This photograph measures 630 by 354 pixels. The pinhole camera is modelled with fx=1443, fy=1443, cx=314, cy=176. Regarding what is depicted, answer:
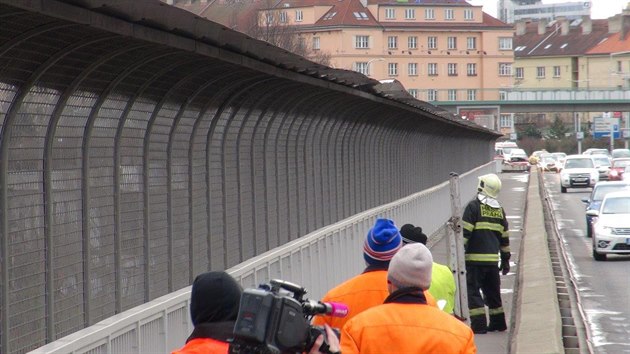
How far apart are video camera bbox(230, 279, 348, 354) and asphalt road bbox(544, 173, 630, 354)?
10.4 metres

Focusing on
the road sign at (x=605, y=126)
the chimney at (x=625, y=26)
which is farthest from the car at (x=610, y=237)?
the chimney at (x=625, y=26)

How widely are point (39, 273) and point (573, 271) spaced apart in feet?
57.2

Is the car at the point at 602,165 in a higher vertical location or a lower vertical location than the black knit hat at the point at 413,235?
lower

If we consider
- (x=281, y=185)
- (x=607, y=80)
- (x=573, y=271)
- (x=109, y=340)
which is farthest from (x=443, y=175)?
(x=607, y=80)

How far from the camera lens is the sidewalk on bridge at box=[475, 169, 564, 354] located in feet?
40.4

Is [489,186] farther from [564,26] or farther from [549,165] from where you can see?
[564,26]

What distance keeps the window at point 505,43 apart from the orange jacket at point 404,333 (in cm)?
12631

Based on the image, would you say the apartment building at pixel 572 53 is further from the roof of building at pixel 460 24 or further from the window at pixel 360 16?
the window at pixel 360 16

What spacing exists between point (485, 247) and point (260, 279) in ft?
11.1

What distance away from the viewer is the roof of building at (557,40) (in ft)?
537

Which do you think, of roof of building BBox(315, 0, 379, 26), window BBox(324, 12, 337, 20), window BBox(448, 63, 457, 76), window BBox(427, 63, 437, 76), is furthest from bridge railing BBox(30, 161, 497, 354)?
window BBox(448, 63, 457, 76)

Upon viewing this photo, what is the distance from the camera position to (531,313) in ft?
48.0

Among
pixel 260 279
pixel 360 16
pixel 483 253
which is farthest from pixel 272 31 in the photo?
pixel 360 16

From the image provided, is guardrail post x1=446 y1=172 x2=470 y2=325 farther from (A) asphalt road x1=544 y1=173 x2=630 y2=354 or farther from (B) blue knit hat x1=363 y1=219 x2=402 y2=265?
(B) blue knit hat x1=363 y1=219 x2=402 y2=265
